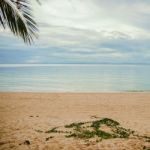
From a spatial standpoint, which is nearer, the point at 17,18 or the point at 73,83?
the point at 17,18

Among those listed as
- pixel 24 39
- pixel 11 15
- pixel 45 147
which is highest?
pixel 11 15

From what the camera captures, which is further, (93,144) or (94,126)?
(94,126)

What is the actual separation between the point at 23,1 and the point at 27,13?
0.77 feet

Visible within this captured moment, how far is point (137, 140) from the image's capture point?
8734 mm

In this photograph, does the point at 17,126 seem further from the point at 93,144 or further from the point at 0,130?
the point at 93,144

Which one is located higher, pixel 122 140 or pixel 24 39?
pixel 24 39

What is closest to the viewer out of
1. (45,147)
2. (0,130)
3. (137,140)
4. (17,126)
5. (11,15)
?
(11,15)

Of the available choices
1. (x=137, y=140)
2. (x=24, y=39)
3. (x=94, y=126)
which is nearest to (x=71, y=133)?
(x=94, y=126)

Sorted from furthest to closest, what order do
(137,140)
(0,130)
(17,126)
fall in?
(17,126), (0,130), (137,140)

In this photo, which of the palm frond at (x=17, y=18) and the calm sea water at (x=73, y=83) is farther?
the calm sea water at (x=73, y=83)

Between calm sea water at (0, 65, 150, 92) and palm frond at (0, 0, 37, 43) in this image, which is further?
calm sea water at (0, 65, 150, 92)

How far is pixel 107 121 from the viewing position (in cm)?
1169

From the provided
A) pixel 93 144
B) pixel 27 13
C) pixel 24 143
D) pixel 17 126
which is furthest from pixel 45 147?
pixel 27 13

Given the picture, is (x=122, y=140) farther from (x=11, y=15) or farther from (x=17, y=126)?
(x=11, y=15)
